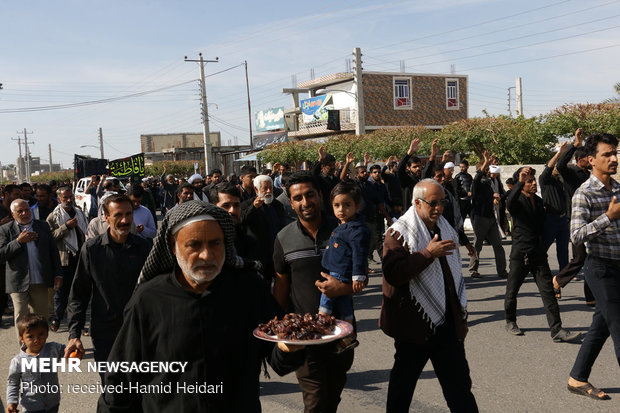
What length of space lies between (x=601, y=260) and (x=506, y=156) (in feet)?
66.8

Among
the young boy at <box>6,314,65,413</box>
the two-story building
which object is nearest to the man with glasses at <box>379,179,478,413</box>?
the young boy at <box>6,314,65,413</box>

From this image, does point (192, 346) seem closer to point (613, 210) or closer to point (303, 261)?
point (303, 261)

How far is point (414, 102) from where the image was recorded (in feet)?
183

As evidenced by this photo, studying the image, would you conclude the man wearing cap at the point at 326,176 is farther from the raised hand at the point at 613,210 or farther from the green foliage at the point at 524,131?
the green foliage at the point at 524,131

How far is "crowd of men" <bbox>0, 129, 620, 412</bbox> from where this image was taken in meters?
2.40

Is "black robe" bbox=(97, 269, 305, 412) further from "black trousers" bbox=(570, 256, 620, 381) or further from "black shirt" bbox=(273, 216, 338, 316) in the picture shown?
"black trousers" bbox=(570, 256, 620, 381)

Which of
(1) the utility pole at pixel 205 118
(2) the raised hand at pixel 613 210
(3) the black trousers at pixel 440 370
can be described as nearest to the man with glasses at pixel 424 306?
(3) the black trousers at pixel 440 370

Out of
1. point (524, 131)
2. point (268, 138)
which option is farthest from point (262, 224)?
point (268, 138)

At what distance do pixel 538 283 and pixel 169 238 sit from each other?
16.9 ft

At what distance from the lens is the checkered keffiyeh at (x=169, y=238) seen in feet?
7.94

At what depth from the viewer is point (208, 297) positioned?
7.89 ft

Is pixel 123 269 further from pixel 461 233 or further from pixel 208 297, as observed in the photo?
pixel 461 233

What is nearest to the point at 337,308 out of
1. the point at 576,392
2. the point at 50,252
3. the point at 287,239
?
the point at 287,239

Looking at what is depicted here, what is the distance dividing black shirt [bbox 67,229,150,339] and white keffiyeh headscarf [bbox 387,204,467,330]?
205cm
